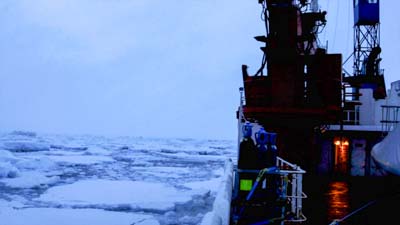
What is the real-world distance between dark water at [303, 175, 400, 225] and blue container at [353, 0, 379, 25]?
26.1 meters

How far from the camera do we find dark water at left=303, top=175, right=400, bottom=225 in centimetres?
899

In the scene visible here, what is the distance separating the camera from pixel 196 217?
54.0ft

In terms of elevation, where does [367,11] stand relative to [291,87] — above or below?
above

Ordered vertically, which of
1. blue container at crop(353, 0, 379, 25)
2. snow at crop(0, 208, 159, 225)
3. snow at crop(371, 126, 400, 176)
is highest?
blue container at crop(353, 0, 379, 25)

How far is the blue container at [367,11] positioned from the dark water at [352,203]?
85.8ft

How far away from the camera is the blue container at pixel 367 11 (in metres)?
37.7

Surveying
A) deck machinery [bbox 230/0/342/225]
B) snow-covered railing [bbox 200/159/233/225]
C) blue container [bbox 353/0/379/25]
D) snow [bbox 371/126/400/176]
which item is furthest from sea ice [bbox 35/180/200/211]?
blue container [bbox 353/0/379/25]

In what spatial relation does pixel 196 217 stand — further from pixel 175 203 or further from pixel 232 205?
pixel 232 205

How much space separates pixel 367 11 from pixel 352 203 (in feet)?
102

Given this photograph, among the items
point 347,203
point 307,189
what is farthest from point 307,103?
point 347,203

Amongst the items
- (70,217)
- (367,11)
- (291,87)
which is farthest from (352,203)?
(367,11)

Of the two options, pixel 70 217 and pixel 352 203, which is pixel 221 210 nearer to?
pixel 352 203

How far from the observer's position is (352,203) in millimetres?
11250

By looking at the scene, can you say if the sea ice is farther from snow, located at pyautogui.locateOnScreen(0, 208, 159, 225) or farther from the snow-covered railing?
the snow-covered railing
